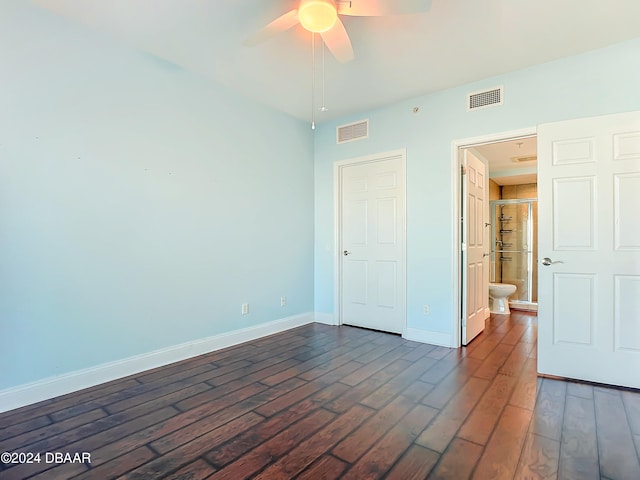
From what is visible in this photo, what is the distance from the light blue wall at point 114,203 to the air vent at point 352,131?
1001 mm

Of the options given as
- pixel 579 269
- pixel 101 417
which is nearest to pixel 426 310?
pixel 579 269

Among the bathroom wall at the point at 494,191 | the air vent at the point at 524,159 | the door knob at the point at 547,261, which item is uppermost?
the air vent at the point at 524,159

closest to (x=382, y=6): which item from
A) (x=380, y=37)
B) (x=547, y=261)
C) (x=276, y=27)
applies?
(x=276, y=27)

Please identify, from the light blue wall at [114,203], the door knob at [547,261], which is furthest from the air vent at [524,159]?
the light blue wall at [114,203]

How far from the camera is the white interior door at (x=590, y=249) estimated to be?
8.20 feet

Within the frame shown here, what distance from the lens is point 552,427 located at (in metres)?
1.97

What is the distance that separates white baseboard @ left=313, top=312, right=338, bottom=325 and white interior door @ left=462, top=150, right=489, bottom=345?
161cm

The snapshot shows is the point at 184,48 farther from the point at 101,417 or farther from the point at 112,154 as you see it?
the point at 101,417

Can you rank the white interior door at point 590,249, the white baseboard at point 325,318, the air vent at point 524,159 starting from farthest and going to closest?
the air vent at point 524,159 < the white baseboard at point 325,318 < the white interior door at point 590,249

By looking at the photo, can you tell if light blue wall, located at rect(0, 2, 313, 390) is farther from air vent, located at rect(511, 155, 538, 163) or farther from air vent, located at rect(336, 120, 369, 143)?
air vent, located at rect(511, 155, 538, 163)

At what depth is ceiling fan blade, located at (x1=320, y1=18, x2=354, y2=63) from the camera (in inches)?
80.8

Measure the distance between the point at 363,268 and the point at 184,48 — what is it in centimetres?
297

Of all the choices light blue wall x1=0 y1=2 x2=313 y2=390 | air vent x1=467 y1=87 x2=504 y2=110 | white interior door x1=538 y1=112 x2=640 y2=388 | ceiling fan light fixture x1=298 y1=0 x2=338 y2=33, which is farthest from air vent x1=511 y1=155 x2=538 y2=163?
ceiling fan light fixture x1=298 y1=0 x2=338 y2=33

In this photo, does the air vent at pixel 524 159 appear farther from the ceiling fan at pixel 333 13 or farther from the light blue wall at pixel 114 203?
the ceiling fan at pixel 333 13
